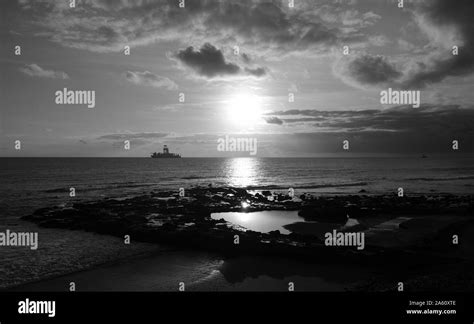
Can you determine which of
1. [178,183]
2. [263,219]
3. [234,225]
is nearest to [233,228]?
[234,225]

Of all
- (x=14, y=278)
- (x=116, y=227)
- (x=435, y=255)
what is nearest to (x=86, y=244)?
(x=116, y=227)

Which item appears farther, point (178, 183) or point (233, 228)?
point (178, 183)

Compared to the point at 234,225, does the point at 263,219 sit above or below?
below

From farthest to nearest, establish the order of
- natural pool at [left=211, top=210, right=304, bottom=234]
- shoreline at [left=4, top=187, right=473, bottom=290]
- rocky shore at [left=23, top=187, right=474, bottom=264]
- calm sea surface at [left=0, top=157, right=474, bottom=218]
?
1. calm sea surface at [left=0, top=157, right=474, bottom=218]
2. natural pool at [left=211, top=210, right=304, bottom=234]
3. rocky shore at [left=23, top=187, right=474, bottom=264]
4. shoreline at [left=4, top=187, right=473, bottom=290]

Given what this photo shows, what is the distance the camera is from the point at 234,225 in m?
26.9

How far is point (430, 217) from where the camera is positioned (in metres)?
31.3

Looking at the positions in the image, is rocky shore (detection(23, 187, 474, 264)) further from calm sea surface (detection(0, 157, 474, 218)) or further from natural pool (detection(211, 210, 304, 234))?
calm sea surface (detection(0, 157, 474, 218))

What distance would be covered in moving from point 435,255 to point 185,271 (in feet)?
41.9

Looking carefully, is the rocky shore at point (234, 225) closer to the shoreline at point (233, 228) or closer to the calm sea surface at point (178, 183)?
Result: the shoreline at point (233, 228)

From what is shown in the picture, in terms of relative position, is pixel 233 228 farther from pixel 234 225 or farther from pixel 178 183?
pixel 178 183

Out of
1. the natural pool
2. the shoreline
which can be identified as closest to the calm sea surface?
the shoreline

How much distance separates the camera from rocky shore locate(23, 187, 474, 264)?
62.0 ft

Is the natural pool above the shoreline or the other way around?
the other way around

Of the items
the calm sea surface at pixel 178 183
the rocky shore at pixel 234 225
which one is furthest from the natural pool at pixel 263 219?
the calm sea surface at pixel 178 183
